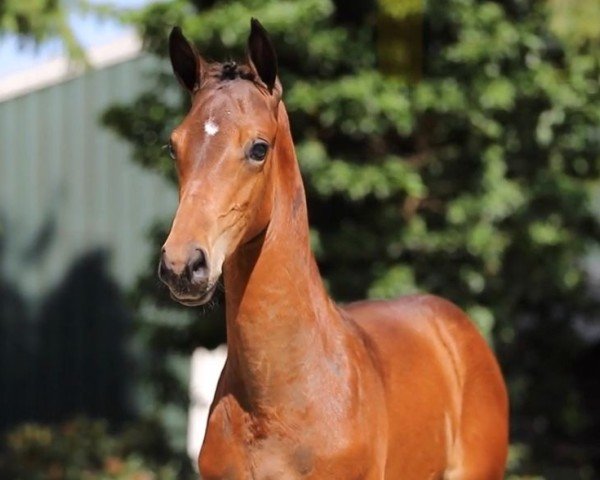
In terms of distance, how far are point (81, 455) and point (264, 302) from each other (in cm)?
589

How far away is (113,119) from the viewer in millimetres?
8586

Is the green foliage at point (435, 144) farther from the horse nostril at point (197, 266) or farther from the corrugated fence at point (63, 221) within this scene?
the horse nostril at point (197, 266)

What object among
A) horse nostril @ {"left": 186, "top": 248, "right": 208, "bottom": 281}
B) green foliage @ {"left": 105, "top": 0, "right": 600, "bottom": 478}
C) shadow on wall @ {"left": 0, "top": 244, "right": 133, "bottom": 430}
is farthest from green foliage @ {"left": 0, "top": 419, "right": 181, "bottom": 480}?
horse nostril @ {"left": 186, "top": 248, "right": 208, "bottom": 281}

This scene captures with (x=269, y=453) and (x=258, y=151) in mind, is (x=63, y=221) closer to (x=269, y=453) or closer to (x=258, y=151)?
(x=269, y=453)

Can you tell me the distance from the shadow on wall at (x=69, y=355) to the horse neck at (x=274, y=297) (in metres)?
7.57

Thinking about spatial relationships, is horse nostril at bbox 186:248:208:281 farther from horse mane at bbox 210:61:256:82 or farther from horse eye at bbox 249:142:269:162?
horse mane at bbox 210:61:256:82

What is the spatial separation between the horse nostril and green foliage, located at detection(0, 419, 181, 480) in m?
5.74

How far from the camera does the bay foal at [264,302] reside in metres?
3.78

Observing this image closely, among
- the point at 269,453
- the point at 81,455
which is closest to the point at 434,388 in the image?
the point at 269,453

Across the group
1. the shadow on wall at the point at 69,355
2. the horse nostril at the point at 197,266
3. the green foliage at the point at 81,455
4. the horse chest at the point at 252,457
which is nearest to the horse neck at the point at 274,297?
the horse chest at the point at 252,457

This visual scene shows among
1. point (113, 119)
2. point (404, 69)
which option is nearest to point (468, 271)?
point (404, 69)

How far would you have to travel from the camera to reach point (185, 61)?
4.15m

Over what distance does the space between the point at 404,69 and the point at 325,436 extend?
4244 millimetres

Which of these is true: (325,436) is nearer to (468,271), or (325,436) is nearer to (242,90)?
(242,90)
